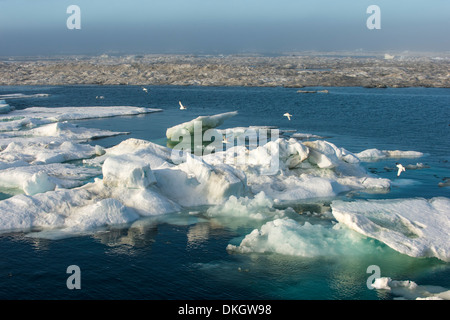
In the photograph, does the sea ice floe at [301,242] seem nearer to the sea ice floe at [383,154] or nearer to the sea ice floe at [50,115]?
the sea ice floe at [383,154]

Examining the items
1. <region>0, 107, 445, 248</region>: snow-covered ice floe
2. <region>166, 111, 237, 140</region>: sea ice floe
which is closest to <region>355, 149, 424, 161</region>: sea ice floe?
<region>0, 107, 445, 248</region>: snow-covered ice floe

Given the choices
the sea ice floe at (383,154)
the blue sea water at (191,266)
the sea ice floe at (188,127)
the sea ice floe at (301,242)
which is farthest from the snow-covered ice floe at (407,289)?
the sea ice floe at (188,127)

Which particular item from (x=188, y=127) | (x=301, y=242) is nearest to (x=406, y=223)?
(x=301, y=242)

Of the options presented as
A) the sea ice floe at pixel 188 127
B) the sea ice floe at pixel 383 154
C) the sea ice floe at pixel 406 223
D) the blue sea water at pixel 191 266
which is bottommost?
the blue sea water at pixel 191 266

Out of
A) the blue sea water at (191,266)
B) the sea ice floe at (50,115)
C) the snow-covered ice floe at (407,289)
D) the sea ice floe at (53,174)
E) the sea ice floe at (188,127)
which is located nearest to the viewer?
the snow-covered ice floe at (407,289)

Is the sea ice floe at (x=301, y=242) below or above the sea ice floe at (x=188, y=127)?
below

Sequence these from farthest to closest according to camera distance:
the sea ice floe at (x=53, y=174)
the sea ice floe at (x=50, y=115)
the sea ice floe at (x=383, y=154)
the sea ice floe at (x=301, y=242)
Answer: the sea ice floe at (x=50, y=115) < the sea ice floe at (x=383, y=154) < the sea ice floe at (x=53, y=174) < the sea ice floe at (x=301, y=242)

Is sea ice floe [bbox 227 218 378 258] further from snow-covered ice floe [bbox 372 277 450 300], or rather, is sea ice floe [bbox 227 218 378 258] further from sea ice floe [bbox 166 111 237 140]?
sea ice floe [bbox 166 111 237 140]
